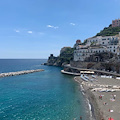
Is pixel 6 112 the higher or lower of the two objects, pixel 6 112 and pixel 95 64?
the lower

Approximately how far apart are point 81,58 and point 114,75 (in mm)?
29177

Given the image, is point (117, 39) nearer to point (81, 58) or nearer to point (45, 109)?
point (81, 58)

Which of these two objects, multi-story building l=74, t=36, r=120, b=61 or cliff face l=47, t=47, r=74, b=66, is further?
cliff face l=47, t=47, r=74, b=66

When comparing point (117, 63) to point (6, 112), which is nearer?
point (6, 112)

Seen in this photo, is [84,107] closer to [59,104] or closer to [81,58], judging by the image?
[59,104]

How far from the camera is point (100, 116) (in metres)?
18.5

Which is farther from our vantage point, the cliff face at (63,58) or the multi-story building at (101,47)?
the cliff face at (63,58)

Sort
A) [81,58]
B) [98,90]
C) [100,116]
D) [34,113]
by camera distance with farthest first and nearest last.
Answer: [81,58]
[98,90]
[34,113]
[100,116]

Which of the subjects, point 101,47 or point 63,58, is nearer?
point 101,47

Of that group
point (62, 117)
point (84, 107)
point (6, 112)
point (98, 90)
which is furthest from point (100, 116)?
point (6, 112)

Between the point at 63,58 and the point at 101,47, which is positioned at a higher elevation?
the point at 101,47

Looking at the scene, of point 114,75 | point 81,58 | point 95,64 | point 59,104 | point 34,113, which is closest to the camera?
point 34,113

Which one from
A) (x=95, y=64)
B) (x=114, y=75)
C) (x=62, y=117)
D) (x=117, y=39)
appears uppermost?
(x=117, y=39)

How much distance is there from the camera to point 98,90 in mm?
31656
